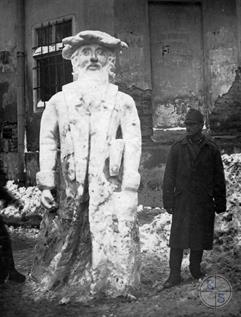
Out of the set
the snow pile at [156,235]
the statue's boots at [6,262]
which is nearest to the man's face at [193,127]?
the snow pile at [156,235]

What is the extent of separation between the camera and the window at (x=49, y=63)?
30.4ft

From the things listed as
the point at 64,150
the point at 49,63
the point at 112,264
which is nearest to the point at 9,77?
the point at 49,63

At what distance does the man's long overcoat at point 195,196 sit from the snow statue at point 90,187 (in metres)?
0.41

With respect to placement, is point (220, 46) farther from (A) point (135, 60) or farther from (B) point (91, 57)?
(B) point (91, 57)

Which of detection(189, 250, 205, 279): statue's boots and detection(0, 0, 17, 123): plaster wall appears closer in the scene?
detection(189, 250, 205, 279): statue's boots

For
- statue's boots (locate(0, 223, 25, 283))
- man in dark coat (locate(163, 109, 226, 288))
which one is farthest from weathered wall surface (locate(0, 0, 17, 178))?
man in dark coat (locate(163, 109, 226, 288))

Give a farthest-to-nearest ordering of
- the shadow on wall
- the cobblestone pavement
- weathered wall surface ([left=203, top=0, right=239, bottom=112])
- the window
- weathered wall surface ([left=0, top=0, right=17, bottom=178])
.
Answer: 1. weathered wall surface ([left=0, top=0, right=17, bottom=178])
2. the window
3. weathered wall surface ([left=203, top=0, right=239, bottom=112])
4. the shadow on wall
5. the cobblestone pavement

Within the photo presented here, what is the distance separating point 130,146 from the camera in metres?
4.29

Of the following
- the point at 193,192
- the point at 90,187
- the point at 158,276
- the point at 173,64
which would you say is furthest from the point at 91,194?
the point at 173,64

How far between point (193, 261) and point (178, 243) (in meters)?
0.29

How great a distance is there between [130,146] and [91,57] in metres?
1.00

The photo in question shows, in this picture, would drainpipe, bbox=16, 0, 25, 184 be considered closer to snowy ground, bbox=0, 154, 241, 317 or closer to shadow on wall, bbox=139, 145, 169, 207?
snowy ground, bbox=0, 154, 241, 317

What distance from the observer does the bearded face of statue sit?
4402mm

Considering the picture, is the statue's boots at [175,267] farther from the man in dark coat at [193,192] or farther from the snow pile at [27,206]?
the snow pile at [27,206]
